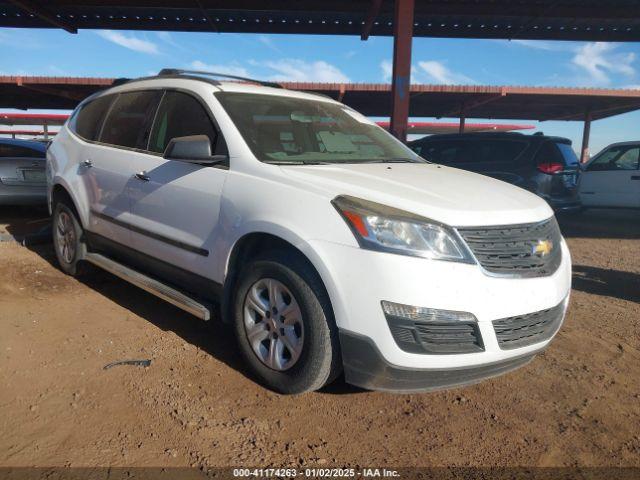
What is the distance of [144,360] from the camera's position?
9.92 feet

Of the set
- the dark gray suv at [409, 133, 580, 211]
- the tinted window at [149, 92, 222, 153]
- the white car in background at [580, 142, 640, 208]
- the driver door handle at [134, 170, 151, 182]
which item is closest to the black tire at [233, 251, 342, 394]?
the tinted window at [149, 92, 222, 153]

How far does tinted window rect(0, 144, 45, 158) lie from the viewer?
7.14 meters

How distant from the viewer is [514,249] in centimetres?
240

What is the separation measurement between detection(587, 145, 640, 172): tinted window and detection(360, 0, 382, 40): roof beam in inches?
216

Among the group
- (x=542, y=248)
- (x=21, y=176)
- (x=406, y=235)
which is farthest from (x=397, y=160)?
(x=21, y=176)

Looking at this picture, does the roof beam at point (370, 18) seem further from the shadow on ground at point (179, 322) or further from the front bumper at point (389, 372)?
the front bumper at point (389, 372)

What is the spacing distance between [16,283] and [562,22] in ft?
42.6

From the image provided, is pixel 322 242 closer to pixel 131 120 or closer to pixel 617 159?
pixel 131 120

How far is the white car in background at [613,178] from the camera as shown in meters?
9.09

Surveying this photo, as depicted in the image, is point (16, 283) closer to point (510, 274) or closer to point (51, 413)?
point (51, 413)

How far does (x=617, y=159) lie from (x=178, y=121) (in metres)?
9.06

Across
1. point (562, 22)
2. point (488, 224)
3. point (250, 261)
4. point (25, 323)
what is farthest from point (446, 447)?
point (562, 22)

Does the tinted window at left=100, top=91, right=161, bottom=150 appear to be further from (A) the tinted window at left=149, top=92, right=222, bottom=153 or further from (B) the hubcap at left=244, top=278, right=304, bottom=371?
(B) the hubcap at left=244, top=278, right=304, bottom=371

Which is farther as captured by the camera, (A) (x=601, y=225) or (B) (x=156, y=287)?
(A) (x=601, y=225)
